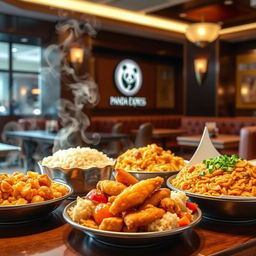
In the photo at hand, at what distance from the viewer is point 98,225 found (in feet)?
3.29

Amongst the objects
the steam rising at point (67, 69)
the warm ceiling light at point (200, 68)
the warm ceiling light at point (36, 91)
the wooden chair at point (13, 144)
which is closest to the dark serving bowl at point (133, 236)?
the wooden chair at point (13, 144)

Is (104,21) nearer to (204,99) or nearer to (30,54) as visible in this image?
(30,54)

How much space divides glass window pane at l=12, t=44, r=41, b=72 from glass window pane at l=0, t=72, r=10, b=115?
12.7 inches

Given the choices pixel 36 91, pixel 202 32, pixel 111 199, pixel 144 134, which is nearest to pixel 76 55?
pixel 36 91

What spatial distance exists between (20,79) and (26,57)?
1.87 feet

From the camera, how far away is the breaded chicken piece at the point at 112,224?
37.5 inches

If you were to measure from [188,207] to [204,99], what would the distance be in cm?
859

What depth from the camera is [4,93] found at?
8.44 m

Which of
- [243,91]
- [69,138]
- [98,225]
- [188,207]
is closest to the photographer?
[98,225]

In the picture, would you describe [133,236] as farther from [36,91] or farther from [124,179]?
[36,91]

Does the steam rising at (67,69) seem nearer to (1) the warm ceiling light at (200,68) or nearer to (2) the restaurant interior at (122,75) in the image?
(2) the restaurant interior at (122,75)

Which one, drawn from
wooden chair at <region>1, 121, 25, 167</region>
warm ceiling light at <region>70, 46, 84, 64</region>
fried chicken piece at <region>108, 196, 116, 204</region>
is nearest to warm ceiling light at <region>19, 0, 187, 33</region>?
warm ceiling light at <region>70, 46, 84, 64</region>

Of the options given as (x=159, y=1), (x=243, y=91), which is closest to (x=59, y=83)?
(x=159, y=1)

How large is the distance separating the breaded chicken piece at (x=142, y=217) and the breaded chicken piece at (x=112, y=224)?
0.02 m
